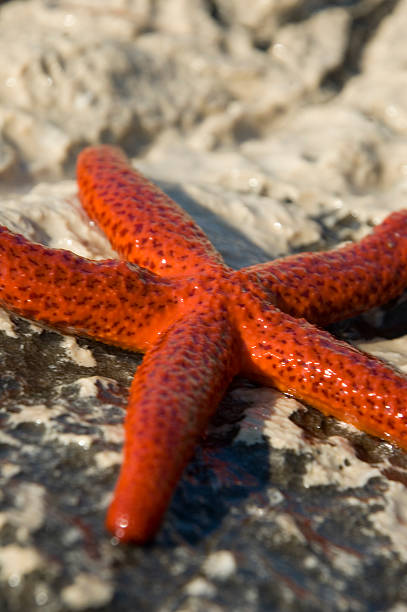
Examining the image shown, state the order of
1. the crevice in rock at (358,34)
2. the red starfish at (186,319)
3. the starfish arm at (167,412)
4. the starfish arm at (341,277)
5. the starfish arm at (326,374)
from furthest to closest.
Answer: the crevice in rock at (358,34) → the starfish arm at (341,277) → the starfish arm at (326,374) → the red starfish at (186,319) → the starfish arm at (167,412)

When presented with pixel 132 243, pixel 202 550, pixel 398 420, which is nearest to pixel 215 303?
pixel 132 243

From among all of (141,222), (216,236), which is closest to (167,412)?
(141,222)

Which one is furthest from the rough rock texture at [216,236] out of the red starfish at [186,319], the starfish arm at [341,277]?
the starfish arm at [341,277]

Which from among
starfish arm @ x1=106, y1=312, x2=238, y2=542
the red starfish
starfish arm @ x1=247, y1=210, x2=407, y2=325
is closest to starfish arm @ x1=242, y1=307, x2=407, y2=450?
the red starfish

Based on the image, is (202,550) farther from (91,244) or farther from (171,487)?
(91,244)

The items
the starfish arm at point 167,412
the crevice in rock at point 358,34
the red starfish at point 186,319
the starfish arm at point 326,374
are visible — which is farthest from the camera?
the crevice in rock at point 358,34

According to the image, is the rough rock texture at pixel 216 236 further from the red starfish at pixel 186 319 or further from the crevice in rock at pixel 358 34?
the red starfish at pixel 186 319

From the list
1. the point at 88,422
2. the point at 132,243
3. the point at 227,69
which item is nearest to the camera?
the point at 88,422

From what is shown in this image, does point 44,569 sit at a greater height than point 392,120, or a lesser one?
lesser
